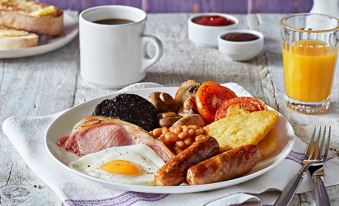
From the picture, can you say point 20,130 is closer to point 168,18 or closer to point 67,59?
point 67,59

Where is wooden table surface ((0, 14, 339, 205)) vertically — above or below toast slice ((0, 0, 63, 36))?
below

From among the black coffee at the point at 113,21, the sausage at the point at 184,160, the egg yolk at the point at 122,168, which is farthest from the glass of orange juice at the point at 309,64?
the egg yolk at the point at 122,168

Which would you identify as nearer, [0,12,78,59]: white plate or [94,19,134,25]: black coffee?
[94,19,134,25]: black coffee

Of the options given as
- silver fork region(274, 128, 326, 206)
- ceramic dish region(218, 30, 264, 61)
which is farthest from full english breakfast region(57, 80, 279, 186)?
ceramic dish region(218, 30, 264, 61)

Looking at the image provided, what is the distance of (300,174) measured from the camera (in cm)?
193

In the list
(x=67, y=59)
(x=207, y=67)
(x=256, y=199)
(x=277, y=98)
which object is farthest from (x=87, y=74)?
(x=256, y=199)

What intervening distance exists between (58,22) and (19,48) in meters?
0.24

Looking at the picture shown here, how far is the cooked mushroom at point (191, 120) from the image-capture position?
2.09 m

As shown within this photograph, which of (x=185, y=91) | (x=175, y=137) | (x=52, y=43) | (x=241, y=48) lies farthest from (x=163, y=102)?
(x=52, y=43)

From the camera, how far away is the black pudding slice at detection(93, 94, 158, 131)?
6.91 feet

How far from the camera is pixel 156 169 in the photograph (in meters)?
1.86

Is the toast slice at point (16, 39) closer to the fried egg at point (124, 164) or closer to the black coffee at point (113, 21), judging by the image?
the black coffee at point (113, 21)

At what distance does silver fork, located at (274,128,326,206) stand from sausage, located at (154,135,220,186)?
0.65 ft

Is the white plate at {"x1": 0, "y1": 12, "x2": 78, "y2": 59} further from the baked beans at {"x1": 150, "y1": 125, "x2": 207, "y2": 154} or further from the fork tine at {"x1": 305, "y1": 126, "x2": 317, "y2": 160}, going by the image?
the fork tine at {"x1": 305, "y1": 126, "x2": 317, "y2": 160}
